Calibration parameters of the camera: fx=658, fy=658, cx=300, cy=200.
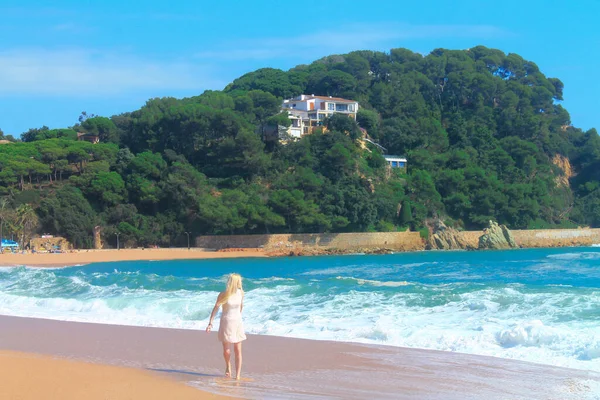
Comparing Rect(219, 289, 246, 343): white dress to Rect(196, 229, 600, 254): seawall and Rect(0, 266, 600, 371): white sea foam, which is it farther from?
Rect(196, 229, 600, 254): seawall

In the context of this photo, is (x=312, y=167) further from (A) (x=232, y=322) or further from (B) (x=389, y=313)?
(A) (x=232, y=322)

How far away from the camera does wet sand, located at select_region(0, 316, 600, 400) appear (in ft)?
23.4

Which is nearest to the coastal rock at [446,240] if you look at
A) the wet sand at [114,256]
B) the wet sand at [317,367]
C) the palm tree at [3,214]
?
the wet sand at [114,256]

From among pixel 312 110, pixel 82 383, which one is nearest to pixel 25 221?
pixel 312 110

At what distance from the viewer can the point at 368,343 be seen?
10.6m

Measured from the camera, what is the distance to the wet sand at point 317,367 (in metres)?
7.13

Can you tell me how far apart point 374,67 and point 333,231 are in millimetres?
38360

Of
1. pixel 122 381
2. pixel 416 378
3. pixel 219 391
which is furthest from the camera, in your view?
pixel 416 378

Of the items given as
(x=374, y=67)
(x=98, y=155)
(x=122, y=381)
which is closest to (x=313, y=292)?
(x=122, y=381)

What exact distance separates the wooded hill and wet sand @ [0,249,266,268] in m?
3.25

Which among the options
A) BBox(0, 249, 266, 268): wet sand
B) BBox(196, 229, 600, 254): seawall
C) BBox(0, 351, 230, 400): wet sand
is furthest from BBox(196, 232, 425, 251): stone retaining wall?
BBox(0, 351, 230, 400): wet sand

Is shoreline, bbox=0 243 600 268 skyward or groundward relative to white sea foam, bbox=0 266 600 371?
groundward

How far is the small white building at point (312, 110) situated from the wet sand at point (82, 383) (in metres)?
60.7

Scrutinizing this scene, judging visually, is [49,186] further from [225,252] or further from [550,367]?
[550,367]
